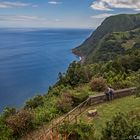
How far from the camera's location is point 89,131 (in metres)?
10.4

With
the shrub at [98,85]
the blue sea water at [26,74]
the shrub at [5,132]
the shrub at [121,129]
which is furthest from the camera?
the blue sea water at [26,74]

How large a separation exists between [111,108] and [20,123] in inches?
191

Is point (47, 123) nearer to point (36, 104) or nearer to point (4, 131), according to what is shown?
point (4, 131)

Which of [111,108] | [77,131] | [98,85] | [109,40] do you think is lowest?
[109,40]

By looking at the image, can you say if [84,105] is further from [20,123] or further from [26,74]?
[26,74]

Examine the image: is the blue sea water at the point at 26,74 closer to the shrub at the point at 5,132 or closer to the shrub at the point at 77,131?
the shrub at the point at 5,132

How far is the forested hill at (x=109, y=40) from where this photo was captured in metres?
114

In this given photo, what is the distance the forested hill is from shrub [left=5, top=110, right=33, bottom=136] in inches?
3376

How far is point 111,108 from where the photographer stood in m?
14.9

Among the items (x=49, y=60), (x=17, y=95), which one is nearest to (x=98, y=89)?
(x=17, y=95)

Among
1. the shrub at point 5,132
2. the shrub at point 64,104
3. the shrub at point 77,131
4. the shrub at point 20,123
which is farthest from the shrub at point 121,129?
the shrub at point 64,104

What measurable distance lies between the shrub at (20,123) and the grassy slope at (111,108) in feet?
8.11

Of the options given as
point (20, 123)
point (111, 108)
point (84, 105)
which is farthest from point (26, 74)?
point (20, 123)

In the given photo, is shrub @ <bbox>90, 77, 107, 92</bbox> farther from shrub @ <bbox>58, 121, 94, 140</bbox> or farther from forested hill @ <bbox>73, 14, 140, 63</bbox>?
forested hill @ <bbox>73, 14, 140, 63</bbox>
